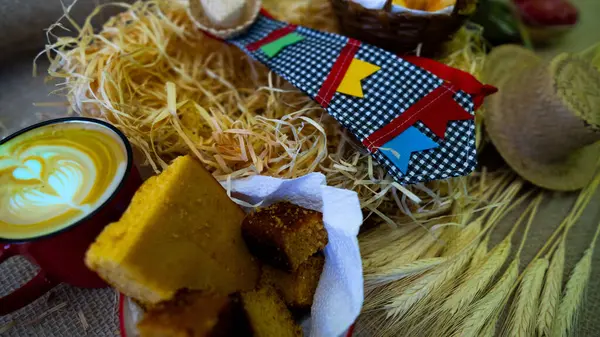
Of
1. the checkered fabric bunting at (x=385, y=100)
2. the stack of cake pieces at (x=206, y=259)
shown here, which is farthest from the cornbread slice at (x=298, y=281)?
the checkered fabric bunting at (x=385, y=100)

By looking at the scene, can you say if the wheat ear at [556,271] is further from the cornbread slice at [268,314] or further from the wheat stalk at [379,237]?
the cornbread slice at [268,314]

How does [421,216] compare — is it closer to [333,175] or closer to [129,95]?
[333,175]

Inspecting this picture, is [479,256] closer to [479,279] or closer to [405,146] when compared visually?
[479,279]

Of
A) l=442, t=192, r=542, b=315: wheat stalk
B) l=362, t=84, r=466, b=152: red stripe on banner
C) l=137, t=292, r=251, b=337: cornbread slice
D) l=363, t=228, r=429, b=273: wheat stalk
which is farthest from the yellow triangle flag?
l=137, t=292, r=251, b=337: cornbread slice

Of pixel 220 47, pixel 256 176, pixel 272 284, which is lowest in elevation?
pixel 272 284

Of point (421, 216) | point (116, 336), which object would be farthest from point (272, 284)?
point (421, 216)

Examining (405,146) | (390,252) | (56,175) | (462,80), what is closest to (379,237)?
(390,252)
